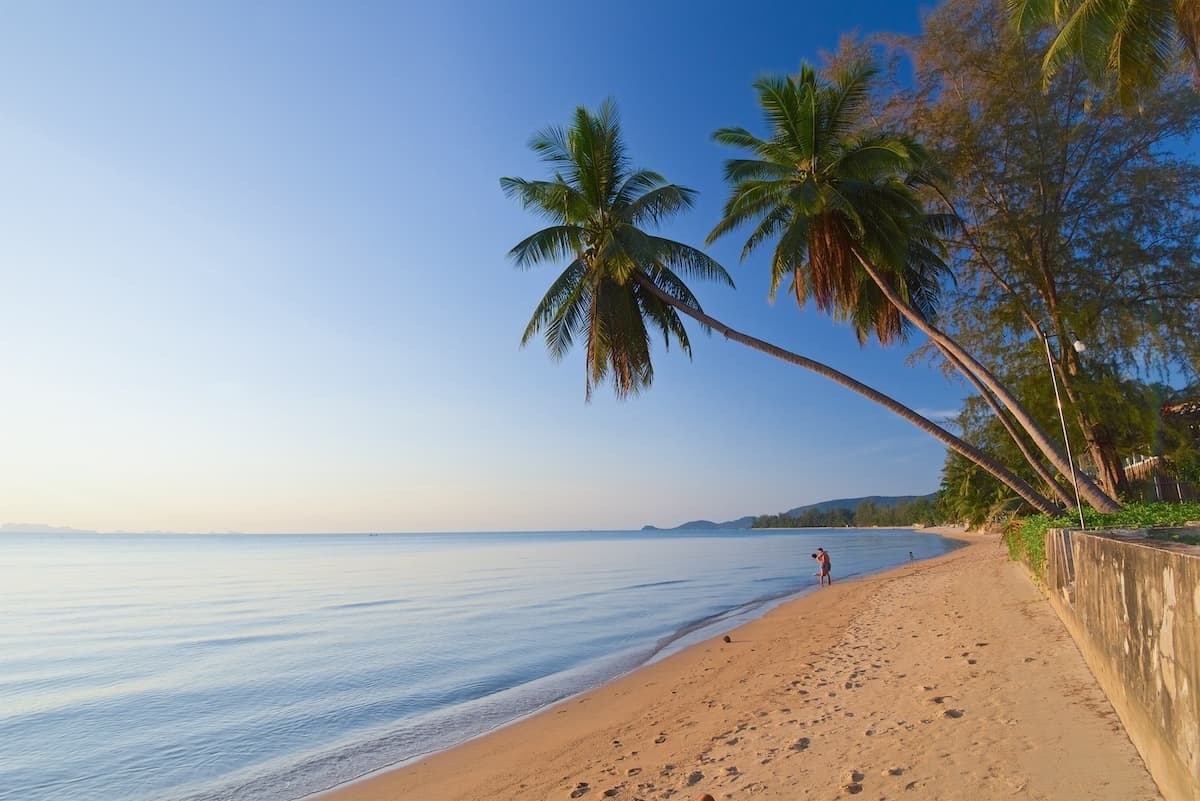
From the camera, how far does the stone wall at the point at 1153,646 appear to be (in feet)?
10.6

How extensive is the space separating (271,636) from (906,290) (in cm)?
1933

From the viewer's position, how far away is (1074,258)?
54.4ft

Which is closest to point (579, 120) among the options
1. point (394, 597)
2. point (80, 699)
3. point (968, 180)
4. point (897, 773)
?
point (968, 180)

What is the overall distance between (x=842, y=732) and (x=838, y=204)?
10.3 metres

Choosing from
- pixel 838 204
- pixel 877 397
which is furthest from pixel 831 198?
pixel 877 397

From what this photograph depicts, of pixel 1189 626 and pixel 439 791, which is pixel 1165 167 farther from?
pixel 439 791

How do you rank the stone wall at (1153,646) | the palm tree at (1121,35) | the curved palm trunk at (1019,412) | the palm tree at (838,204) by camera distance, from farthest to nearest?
the palm tree at (838,204)
the curved palm trunk at (1019,412)
the palm tree at (1121,35)
the stone wall at (1153,646)

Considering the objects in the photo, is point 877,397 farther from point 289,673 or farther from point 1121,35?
point 289,673

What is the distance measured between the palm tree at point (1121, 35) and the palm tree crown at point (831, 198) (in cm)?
296

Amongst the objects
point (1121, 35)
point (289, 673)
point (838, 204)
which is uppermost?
point (1121, 35)

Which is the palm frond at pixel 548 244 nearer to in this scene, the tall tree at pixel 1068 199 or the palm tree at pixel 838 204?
the palm tree at pixel 838 204

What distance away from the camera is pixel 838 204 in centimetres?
1332

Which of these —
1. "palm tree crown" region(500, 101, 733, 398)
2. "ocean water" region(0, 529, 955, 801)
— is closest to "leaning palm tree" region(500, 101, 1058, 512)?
"palm tree crown" region(500, 101, 733, 398)

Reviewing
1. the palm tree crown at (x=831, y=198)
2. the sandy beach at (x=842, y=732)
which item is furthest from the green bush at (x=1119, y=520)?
the palm tree crown at (x=831, y=198)
